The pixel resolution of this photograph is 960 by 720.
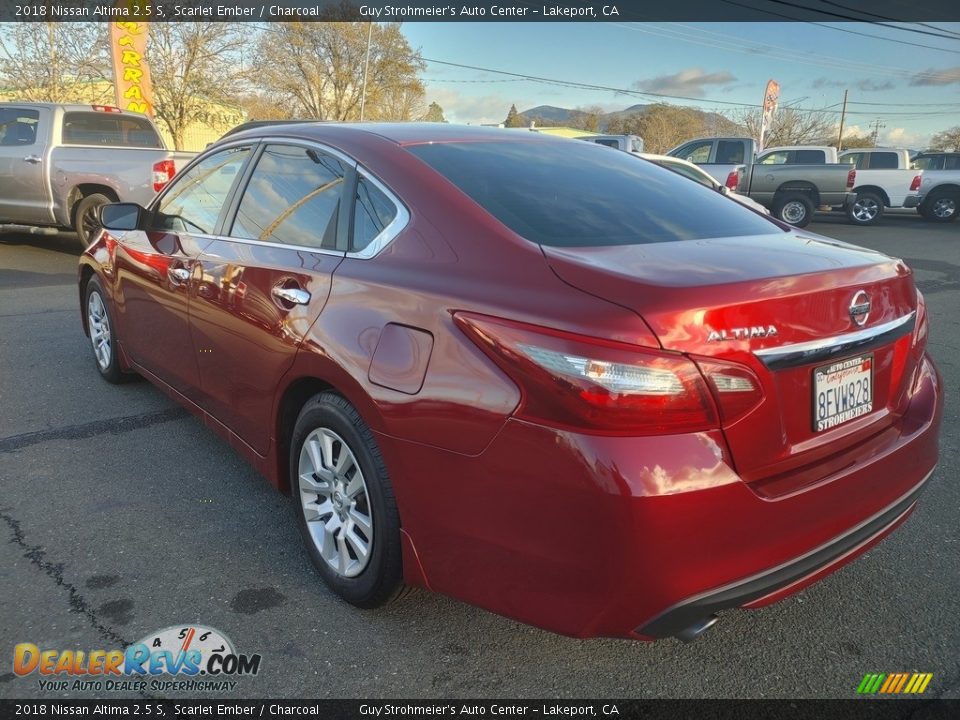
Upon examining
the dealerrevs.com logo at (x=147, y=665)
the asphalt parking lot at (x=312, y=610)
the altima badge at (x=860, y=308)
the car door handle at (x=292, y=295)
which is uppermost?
the altima badge at (x=860, y=308)

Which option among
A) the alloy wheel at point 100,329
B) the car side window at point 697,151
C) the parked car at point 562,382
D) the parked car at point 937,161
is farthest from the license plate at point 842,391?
the parked car at point 937,161

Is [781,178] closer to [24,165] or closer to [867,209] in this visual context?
[867,209]

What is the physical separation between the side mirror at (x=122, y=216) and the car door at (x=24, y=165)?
6.98 metres

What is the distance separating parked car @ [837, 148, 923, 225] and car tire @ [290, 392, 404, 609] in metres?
20.1

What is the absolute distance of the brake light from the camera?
68.3 inches

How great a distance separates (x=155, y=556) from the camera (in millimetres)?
2824

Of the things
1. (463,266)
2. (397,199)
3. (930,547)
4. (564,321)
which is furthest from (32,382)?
(930,547)

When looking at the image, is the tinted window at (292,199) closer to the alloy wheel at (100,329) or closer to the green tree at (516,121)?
the alloy wheel at (100,329)

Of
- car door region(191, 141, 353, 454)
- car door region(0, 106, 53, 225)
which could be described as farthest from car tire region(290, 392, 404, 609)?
car door region(0, 106, 53, 225)

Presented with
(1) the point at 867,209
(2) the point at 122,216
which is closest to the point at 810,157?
(1) the point at 867,209

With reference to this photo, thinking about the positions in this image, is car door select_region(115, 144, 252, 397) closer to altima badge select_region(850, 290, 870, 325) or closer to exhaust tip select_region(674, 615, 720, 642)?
exhaust tip select_region(674, 615, 720, 642)

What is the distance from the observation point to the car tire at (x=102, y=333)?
15.0 ft

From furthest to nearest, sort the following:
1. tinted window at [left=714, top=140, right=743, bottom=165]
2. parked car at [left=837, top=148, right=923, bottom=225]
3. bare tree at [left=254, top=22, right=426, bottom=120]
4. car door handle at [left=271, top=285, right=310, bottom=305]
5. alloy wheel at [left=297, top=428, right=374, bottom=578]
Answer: bare tree at [left=254, top=22, right=426, bottom=120] < parked car at [left=837, top=148, right=923, bottom=225] < tinted window at [left=714, top=140, right=743, bottom=165] < car door handle at [left=271, top=285, right=310, bottom=305] < alloy wheel at [left=297, top=428, right=374, bottom=578]

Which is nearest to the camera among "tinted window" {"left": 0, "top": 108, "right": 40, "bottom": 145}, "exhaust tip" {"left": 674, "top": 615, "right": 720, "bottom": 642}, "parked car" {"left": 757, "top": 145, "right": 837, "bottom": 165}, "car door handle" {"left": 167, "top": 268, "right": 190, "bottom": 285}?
"exhaust tip" {"left": 674, "top": 615, "right": 720, "bottom": 642}
